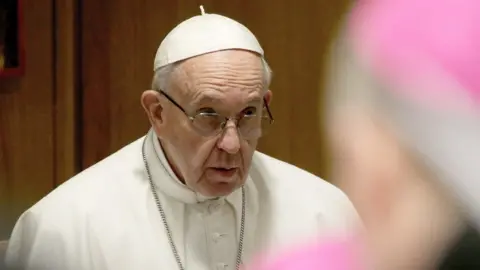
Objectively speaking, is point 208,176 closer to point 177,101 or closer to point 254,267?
point 177,101

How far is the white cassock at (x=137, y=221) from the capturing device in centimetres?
157

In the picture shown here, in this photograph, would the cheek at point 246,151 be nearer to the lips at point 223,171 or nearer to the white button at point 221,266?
the lips at point 223,171

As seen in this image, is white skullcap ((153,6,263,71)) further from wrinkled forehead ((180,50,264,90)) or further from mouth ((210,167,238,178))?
mouth ((210,167,238,178))

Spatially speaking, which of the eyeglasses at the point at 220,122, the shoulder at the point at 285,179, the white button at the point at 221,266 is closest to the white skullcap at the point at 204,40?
the eyeglasses at the point at 220,122

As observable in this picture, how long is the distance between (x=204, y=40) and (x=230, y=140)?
0.23 m

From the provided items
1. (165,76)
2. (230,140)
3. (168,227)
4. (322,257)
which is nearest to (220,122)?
(230,140)

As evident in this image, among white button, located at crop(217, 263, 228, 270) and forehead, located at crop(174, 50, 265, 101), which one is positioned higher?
forehead, located at crop(174, 50, 265, 101)

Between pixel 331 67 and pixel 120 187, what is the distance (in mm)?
A: 1380

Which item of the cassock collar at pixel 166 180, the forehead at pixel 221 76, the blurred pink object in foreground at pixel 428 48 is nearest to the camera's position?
the blurred pink object in foreground at pixel 428 48

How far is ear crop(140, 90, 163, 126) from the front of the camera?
1.61 m

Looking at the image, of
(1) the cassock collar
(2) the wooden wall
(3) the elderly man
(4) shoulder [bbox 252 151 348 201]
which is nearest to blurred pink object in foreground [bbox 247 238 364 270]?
(3) the elderly man

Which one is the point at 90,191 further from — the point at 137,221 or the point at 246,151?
the point at 246,151

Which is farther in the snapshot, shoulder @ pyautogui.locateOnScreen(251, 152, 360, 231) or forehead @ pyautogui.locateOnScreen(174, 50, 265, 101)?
shoulder @ pyautogui.locateOnScreen(251, 152, 360, 231)

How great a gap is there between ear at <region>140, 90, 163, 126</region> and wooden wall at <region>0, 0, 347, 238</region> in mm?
914
